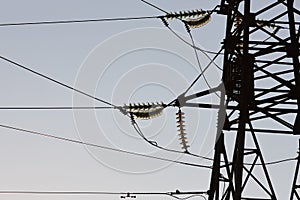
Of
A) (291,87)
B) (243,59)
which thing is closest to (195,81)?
(243,59)

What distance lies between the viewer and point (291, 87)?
1368 centimetres

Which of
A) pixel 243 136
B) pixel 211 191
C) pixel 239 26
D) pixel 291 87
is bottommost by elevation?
pixel 211 191

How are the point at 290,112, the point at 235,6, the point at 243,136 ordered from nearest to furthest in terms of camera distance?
1. the point at 243,136
2. the point at 290,112
3. the point at 235,6

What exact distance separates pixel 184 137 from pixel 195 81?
1.48 meters

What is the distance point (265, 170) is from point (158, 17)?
217 inches

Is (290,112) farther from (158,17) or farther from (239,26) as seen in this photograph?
(158,17)

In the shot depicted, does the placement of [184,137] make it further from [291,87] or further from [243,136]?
[291,87]

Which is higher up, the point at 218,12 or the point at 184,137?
the point at 218,12

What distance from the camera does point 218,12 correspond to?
53.4 feet

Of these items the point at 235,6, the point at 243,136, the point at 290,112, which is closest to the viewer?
the point at 243,136

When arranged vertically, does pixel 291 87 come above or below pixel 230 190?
above

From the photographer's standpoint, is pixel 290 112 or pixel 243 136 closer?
pixel 243 136

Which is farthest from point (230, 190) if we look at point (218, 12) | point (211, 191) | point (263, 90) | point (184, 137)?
point (218, 12)

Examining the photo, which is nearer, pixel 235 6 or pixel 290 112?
pixel 290 112
